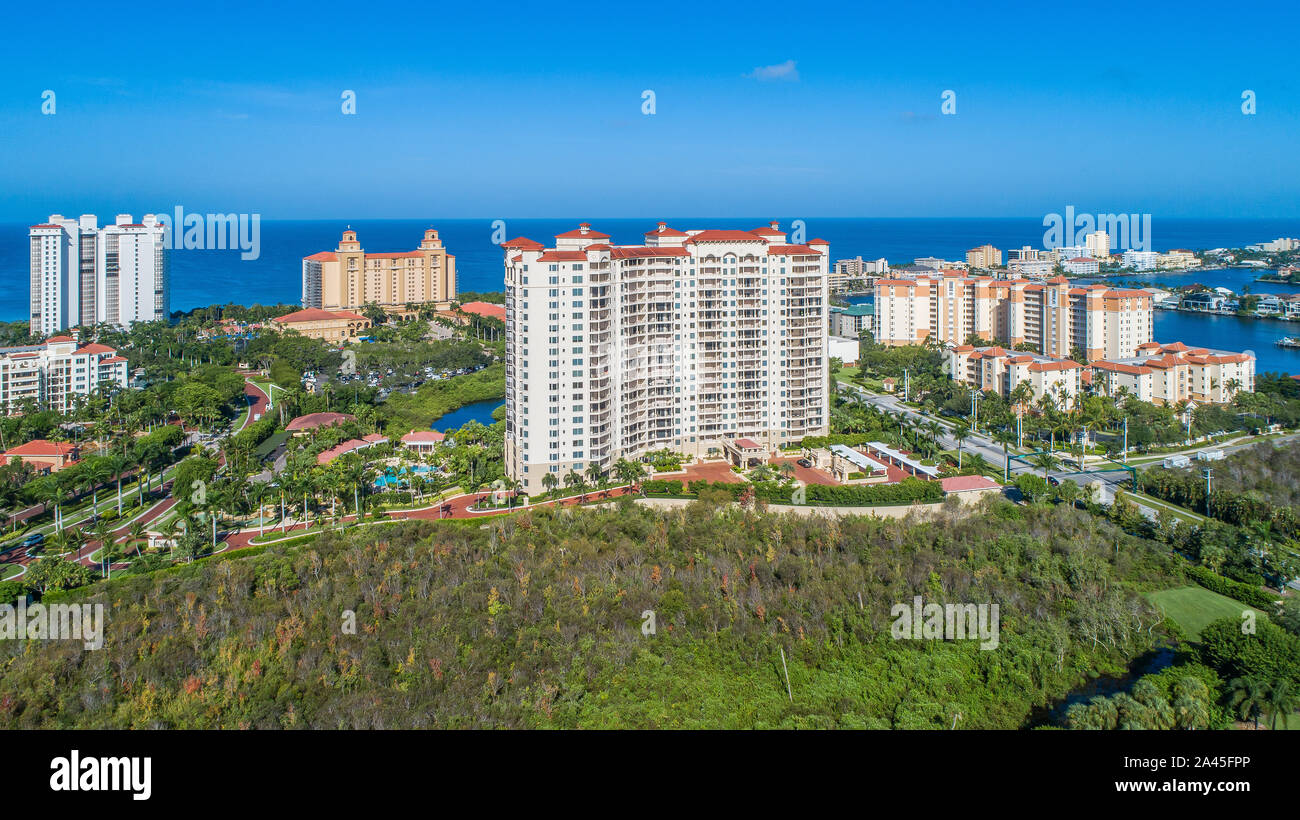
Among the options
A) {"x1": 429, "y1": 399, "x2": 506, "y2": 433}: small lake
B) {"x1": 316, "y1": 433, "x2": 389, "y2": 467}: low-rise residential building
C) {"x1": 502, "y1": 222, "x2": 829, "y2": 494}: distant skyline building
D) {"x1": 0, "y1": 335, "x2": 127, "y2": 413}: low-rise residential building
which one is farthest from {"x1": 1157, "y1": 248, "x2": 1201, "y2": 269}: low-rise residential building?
{"x1": 0, "y1": 335, "x2": 127, "y2": 413}: low-rise residential building

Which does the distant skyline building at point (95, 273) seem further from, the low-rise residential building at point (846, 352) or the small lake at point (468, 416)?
the low-rise residential building at point (846, 352)

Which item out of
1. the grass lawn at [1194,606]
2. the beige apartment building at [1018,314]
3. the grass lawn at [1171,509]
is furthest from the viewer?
the beige apartment building at [1018,314]

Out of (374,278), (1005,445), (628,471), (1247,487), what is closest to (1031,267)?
(374,278)

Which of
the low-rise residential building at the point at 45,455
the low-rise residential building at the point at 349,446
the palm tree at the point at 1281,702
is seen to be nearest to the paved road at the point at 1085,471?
the palm tree at the point at 1281,702

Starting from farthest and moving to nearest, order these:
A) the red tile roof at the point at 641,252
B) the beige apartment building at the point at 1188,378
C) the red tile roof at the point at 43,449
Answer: the beige apartment building at the point at 1188,378 < the red tile roof at the point at 43,449 < the red tile roof at the point at 641,252
